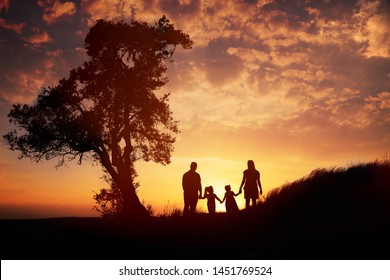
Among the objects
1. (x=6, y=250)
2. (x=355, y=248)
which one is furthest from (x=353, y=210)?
(x=6, y=250)

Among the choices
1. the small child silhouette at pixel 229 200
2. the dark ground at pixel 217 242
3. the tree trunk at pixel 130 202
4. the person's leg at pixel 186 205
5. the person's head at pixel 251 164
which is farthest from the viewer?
the tree trunk at pixel 130 202

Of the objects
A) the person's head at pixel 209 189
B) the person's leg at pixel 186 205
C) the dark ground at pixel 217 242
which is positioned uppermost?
the person's head at pixel 209 189

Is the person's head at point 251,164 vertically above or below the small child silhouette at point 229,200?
above

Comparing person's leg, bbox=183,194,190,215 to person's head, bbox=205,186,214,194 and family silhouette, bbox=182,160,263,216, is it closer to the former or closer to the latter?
family silhouette, bbox=182,160,263,216

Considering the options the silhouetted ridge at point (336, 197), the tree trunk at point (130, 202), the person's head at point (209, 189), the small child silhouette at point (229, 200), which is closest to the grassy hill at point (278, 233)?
the silhouetted ridge at point (336, 197)

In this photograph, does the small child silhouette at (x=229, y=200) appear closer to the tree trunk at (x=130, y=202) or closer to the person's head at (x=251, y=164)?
the person's head at (x=251, y=164)

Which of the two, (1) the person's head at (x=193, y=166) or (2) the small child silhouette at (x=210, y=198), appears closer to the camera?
(1) the person's head at (x=193, y=166)

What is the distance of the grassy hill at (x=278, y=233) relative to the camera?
932 centimetres

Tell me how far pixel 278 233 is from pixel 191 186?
5.21 metres

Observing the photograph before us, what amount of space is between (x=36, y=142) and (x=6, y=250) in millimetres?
12185

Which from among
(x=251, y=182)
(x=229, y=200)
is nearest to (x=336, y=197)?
(x=251, y=182)

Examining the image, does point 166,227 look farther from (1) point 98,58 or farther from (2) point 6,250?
(1) point 98,58

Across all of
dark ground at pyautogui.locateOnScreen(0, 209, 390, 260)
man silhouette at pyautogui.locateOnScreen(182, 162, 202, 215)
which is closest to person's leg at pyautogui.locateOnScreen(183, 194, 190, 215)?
man silhouette at pyautogui.locateOnScreen(182, 162, 202, 215)

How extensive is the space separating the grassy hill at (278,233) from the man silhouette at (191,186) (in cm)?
81
